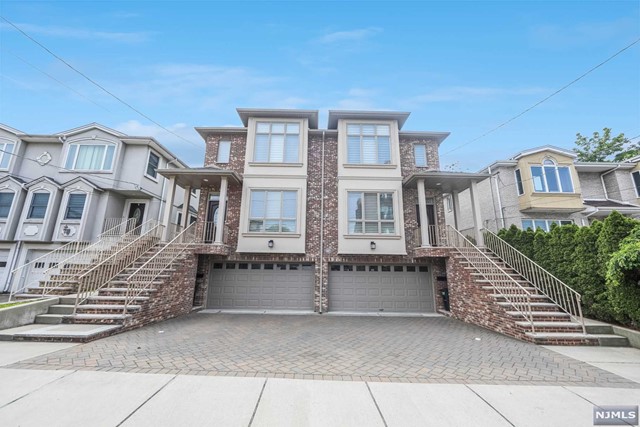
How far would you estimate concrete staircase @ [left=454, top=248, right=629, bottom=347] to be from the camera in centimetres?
595

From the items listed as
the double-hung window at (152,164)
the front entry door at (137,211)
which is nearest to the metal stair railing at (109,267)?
the front entry door at (137,211)

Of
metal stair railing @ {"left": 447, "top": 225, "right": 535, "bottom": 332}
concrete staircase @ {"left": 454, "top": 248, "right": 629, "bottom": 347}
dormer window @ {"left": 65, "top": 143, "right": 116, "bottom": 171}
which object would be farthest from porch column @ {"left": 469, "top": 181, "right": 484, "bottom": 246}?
dormer window @ {"left": 65, "top": 143, "right": 116, "bottom": 171}

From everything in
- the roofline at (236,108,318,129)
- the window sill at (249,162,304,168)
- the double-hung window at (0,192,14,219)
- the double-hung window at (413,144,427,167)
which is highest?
the roofline at (236,108,318,129)

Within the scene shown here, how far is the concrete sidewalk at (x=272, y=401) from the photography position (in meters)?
2.76

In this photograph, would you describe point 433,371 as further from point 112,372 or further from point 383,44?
point 383,44

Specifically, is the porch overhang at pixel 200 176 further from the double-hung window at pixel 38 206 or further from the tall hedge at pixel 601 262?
the tall hedge at pixel 601 262

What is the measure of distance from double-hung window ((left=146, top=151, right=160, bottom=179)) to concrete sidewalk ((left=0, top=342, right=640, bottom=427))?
41.2 ft

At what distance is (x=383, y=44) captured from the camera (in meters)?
13.8

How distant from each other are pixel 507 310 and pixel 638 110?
10709 millimetres

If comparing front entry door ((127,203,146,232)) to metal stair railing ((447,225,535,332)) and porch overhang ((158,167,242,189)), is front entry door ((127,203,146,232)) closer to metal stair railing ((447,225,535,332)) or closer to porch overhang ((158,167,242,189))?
porch overhang ((158,167,242,189))

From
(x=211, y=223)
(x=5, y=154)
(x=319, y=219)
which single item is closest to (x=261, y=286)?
(x=211, y=223)

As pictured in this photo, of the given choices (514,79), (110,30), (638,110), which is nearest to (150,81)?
(110,30)

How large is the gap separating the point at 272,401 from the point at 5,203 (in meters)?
18.8

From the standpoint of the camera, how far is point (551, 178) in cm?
1465
